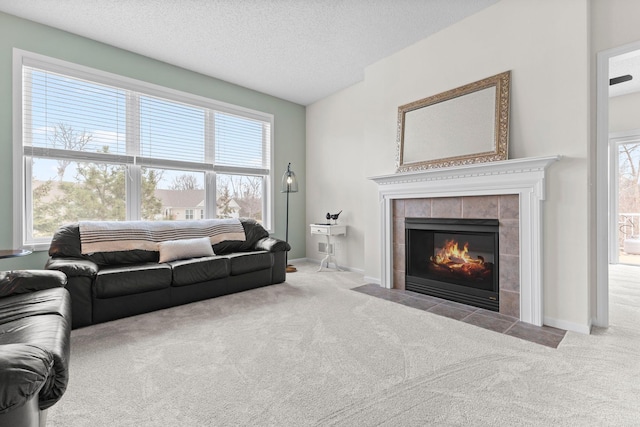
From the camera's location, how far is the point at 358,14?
3066mm

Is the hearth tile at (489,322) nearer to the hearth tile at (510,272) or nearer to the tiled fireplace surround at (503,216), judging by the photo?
the tiled fireplace surround at (503,216)

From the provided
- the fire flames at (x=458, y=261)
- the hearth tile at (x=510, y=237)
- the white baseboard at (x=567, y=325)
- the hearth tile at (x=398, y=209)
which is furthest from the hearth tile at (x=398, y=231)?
the white baseboard at (x=567, y=325)

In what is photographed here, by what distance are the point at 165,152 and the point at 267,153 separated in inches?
65.7

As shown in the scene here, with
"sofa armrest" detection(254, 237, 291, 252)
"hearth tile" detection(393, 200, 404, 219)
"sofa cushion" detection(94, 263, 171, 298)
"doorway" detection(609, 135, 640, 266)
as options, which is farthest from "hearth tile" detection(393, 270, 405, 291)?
"doorway" detection(609, 135, 640, 266)

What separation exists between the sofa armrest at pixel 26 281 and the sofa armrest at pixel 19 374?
1.32 metres

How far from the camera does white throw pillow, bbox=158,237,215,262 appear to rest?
11.1 feet

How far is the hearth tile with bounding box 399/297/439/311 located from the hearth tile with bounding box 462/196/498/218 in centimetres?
98

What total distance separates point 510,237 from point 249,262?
2786 millimetres

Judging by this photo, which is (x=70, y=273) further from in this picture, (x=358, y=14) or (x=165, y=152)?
(x=358, y=14)

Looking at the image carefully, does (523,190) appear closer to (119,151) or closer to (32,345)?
(32,345)

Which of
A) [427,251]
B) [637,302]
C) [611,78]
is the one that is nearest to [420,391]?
[427,251]

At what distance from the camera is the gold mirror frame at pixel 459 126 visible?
281 cm

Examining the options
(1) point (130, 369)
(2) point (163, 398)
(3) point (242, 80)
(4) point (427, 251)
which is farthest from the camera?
(3) point (242, 80)

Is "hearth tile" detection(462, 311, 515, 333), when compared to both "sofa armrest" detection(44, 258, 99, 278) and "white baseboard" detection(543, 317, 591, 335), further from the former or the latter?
"sofa armrest" detection(44, 258, 99, 278)
